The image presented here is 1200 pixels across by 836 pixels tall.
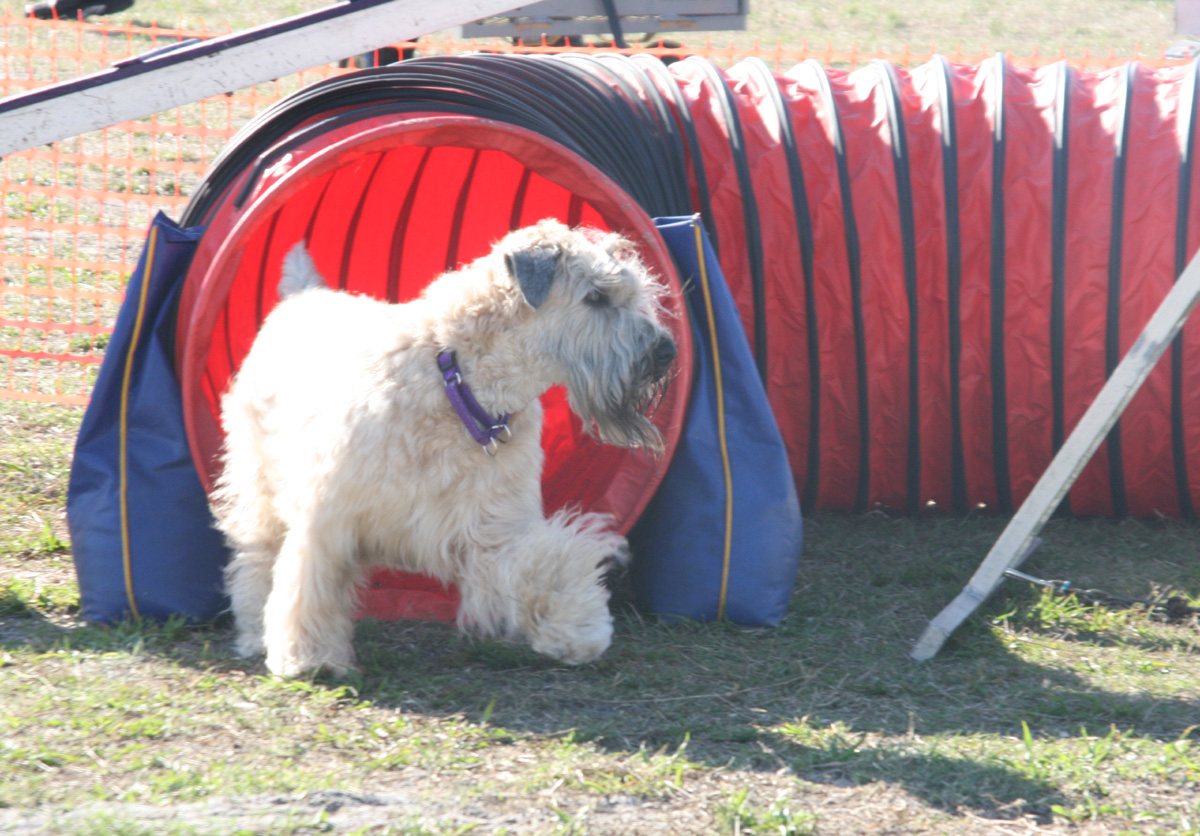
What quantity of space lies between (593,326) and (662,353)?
24 centimetres

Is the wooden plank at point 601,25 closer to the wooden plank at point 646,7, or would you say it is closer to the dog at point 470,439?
the wooden plank at point 646,7

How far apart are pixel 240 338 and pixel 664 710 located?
276 cm

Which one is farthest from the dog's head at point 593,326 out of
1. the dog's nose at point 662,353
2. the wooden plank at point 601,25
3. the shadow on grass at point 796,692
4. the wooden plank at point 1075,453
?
the wooden plank at point 601,25

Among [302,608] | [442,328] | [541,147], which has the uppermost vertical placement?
[541,147]

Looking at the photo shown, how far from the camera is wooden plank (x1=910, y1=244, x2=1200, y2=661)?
372cm

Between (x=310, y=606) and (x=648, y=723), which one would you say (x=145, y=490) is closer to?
(x=310, y=606)

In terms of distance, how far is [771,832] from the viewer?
2.84 meters

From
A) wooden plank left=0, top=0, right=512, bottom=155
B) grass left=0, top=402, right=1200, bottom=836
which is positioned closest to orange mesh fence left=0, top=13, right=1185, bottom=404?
wooden plank left=0, top=0, right=512, bottom=155

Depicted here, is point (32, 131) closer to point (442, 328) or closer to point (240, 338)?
point (240, 338)

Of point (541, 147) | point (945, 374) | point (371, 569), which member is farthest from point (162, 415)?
point (945, 374)

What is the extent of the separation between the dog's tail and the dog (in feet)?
2.19

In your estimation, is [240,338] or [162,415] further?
[240,338]

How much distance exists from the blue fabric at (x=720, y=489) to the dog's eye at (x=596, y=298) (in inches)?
21.9

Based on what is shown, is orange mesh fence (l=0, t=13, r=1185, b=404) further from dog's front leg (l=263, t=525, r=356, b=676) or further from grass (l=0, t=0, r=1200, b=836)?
dog's front leg (l=263, t=525, r=356, b=676)
